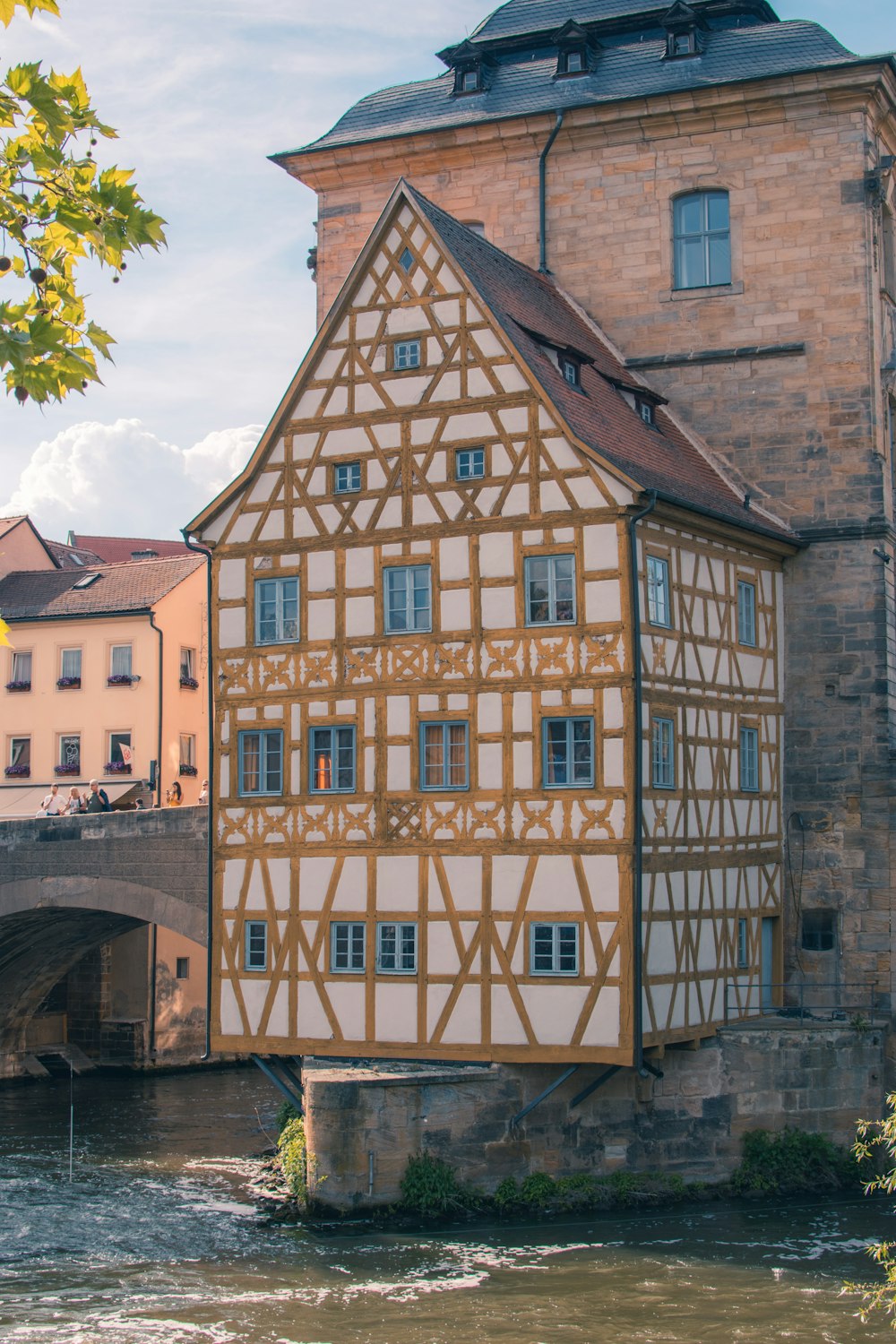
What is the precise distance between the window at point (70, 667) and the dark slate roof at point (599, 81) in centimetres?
1361

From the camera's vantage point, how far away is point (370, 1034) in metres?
24.5

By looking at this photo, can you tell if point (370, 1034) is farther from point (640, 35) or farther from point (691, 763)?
point (640, 35)

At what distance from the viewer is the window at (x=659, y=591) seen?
965 inches

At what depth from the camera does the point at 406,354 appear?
996 inches

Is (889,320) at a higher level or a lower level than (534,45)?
lower

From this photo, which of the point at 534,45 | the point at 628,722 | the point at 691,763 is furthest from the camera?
the point at 534,45

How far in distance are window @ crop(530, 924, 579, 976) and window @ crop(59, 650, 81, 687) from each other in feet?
69.5

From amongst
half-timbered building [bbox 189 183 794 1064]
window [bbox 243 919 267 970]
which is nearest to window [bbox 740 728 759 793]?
half-timbered building [bbox 189 183 794 1064]

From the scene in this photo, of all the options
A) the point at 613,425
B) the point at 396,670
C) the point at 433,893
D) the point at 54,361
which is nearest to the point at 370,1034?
the point at 433,893

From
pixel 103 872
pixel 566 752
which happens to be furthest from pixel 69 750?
pixel 566 752

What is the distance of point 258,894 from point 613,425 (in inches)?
314

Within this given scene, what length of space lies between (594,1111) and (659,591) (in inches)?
260

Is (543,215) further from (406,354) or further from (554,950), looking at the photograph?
(554,950)

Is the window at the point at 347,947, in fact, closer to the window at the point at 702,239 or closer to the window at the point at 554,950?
the window at the point at 554,950
